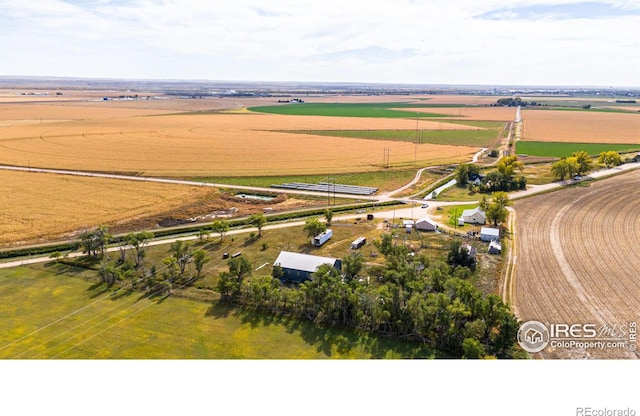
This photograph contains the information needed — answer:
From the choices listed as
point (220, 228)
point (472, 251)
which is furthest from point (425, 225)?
point (220, 228)

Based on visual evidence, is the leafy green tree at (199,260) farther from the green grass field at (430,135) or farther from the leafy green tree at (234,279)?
the green grass field at (430,135)

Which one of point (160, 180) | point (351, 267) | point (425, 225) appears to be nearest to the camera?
point (351, 267)

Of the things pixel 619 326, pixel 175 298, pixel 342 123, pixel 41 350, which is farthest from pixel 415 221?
pixel 342 123

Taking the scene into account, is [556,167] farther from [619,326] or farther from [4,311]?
[4,311]

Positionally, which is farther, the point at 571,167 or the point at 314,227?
the point at 571,167

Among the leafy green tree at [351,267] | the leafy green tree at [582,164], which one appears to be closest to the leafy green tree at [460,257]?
the leafy green tree at [351,267]

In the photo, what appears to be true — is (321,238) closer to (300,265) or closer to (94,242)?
(300,265)
